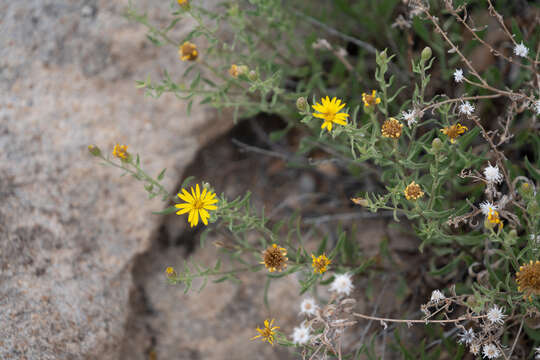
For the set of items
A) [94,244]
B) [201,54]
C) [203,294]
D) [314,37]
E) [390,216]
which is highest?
[314,37]

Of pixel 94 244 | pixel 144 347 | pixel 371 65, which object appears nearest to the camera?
pixel 94 244

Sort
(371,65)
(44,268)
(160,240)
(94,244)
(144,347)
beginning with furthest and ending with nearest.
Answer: (371,65) < (160,240) < (144,347) < (94,244) < (44,268)

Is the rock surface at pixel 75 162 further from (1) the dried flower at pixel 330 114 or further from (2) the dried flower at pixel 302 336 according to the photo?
(1) the dried flower at pixel 330 114

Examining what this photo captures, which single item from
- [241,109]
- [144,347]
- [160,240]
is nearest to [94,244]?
[160,240]

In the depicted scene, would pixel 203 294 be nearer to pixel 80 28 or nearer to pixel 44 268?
pixel 44 268

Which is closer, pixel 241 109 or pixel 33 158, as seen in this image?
pixel 33 158

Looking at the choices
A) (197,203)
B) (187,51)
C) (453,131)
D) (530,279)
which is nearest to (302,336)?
(197,203)

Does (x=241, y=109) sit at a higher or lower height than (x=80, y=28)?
lower

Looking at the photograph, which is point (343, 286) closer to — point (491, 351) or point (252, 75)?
point (491, 351)
